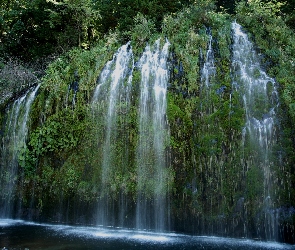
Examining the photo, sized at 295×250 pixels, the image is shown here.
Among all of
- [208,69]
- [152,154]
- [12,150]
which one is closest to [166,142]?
[152,154]

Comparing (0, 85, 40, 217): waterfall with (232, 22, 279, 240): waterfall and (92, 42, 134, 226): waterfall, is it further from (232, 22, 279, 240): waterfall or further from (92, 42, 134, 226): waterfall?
(232, 22, 279, 240): waterfall

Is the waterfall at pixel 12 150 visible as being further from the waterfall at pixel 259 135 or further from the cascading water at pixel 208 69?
the waterfall at pixel 259 135

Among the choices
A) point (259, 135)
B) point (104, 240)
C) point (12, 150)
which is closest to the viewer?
point (104, 240)

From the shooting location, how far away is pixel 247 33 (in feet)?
33.8

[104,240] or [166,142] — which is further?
[166,142]

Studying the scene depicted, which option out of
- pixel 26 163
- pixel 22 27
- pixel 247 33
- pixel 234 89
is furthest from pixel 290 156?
pixel 22 27

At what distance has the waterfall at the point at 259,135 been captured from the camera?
732 centimetres

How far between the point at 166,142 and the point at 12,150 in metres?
4.59

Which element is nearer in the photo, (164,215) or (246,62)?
(164,215)

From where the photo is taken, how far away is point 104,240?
6.95 meters

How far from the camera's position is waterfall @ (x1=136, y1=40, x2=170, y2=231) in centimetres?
800

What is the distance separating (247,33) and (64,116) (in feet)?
21.0

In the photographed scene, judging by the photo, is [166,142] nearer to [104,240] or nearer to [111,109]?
[111,109]

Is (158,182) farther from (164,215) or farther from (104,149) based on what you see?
(104,149)
